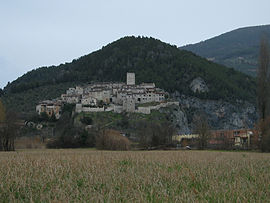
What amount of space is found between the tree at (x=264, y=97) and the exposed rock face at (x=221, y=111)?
8522cm

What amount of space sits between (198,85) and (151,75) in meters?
25.4

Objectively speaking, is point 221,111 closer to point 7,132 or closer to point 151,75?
point 151,75

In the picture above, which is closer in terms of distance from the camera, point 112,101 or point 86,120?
point 86,120

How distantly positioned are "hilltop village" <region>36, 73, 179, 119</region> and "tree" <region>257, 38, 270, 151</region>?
66.8 m

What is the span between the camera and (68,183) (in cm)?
723

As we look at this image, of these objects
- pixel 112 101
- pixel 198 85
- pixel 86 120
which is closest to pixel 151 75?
pixel 198 85

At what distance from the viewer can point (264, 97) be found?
3766cm

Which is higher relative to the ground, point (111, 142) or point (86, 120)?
point (86, 120)

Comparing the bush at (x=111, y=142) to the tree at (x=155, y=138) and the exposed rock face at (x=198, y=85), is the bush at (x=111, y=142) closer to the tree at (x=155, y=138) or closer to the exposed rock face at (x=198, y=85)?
the tree at (x=155, y=138)

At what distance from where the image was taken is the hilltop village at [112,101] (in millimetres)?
107562

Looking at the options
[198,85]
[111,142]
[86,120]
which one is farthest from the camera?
[198,85]

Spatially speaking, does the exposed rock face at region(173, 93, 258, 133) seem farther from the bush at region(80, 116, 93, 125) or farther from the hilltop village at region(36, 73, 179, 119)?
the bush at region(80, 116, 93, 125)

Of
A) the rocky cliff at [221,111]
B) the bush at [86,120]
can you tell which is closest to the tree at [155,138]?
the bush at [86,120]

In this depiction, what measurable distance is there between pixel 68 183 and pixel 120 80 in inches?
6321
